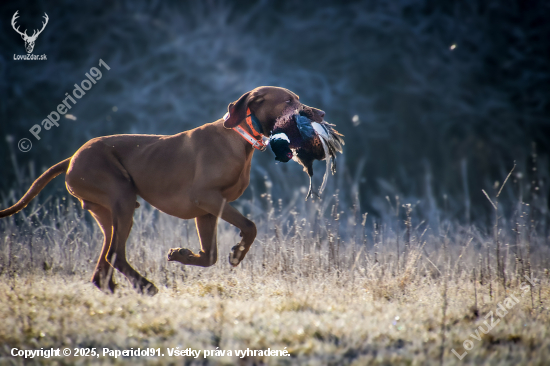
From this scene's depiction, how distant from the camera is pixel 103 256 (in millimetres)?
3918

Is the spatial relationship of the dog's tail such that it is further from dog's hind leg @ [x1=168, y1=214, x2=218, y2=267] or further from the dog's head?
the dog's head

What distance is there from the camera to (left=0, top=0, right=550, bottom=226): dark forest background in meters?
11.6

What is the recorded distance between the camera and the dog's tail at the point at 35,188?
389 cm

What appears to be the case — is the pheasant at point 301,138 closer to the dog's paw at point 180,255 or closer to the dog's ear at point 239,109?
the dog's ear at point 239,109

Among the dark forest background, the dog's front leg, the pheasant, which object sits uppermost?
the dark forest background

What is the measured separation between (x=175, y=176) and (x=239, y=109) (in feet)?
2.52

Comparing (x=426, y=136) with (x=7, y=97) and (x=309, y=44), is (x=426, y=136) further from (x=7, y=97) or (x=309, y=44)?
(x=7, y=97)

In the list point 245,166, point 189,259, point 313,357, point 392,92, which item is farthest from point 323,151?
point 392,92

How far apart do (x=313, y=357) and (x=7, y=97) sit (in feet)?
37.4

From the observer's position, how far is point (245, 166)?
3.96m

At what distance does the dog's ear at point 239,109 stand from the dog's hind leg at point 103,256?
1338 millimetres

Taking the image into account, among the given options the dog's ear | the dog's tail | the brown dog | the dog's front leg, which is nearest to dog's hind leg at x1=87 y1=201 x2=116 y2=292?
the brown dog

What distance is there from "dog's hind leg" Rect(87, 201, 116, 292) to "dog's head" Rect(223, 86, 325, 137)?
4.42 ft

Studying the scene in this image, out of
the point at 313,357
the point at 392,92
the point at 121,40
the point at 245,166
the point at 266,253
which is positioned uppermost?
the point at 121,40
